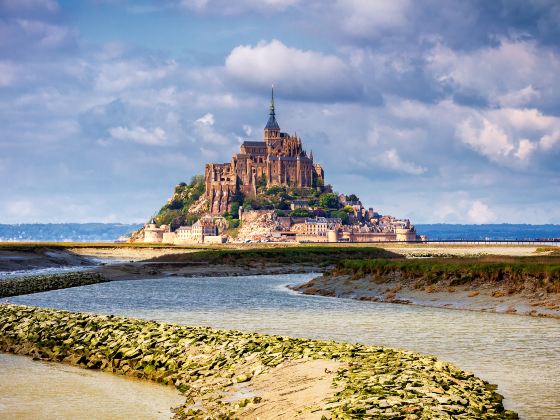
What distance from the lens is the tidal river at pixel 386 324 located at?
19406mm

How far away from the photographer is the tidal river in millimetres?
19406

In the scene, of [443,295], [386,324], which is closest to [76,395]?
[386,324]

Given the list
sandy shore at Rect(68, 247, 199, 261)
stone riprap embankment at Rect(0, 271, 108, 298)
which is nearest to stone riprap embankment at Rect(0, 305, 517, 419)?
stone riprap embankment at Rect(0, 271, 108, 298)

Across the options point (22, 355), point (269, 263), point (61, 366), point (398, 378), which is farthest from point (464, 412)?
point (269, 263)

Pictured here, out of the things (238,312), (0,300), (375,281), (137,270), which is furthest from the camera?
(137,270)

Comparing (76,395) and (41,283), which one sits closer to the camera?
(76,395)

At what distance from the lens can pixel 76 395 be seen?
1852 centimetres

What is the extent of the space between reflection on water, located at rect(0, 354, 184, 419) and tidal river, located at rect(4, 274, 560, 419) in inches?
285

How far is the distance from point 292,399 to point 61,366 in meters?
9.04

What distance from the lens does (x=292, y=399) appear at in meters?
15.4

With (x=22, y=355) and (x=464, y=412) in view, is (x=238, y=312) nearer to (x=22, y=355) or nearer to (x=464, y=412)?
(x=22, y=355)

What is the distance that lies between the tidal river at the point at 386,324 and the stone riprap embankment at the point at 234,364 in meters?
1.79

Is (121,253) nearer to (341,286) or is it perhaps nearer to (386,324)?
(341,286)

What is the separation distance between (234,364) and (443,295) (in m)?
21.8
